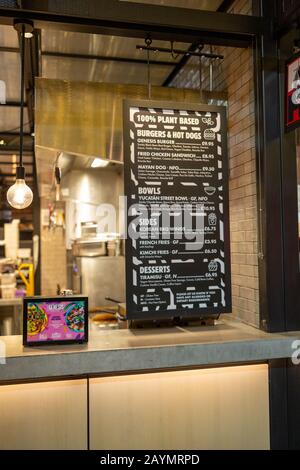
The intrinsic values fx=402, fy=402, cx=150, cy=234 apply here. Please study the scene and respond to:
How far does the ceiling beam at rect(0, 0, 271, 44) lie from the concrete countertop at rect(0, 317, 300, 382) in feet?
6.37

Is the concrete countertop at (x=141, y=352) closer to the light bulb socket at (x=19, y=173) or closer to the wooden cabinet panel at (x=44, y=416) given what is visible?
the wooden cabinet panel at (x=44, y=416)

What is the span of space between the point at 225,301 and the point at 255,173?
0.87 meters

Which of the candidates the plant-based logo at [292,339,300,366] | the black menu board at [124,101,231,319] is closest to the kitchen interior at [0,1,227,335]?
the black menu board at [124,101,231,319]

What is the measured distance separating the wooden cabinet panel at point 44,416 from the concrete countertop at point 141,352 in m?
0.12

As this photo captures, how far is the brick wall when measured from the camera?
2732 millimetres

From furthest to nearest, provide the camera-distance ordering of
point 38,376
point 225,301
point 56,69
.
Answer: point 56,69
point 225,301
point 38,376

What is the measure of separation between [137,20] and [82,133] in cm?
89

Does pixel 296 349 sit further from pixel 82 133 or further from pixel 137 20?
pixel 137 20

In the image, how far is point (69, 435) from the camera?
2.21 metres

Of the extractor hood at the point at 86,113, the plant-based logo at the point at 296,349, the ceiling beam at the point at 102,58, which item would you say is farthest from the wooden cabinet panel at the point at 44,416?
the ceiling beam at the point at 102,58

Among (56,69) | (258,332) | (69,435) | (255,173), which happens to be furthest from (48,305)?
(56,69)

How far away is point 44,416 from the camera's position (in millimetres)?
2184

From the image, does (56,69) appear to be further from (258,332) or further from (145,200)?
(258,332)

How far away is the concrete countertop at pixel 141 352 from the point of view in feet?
6.81
